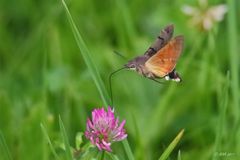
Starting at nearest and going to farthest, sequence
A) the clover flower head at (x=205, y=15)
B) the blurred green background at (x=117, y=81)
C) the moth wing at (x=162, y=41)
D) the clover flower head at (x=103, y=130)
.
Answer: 1. the clover flower head at (x=103, y=130)
2. the moth wing at (x=162, y=41)
3. the blurred green background at (x=117, y=81)
4. the clover flower head at (x=205, y=15)

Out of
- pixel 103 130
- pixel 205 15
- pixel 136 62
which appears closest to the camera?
pixel 103 130

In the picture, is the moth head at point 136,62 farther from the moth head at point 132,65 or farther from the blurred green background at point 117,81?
the blurred green background at point 117,81

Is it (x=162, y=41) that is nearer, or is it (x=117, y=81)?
(x=162, y=41)

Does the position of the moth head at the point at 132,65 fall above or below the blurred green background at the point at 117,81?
above

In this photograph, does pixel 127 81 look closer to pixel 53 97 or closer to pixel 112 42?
pixel 53 97

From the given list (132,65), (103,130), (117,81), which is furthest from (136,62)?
(117,81)

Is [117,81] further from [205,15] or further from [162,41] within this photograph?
[162,41]

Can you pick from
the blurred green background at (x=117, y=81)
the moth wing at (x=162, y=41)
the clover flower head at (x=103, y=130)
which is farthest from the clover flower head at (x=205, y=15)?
the clover flower head at (x=103, y=130)

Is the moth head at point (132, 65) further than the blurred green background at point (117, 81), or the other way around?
the blurred green background at point (117, 81)

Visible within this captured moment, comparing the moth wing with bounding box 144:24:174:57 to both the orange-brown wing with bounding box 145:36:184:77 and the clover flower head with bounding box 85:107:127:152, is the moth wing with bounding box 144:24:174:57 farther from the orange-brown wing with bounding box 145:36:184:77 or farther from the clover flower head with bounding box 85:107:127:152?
the clover flower head with bounding box 85:107:127:152
